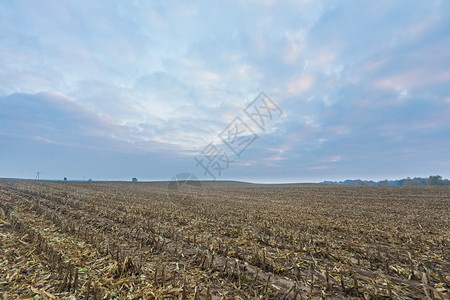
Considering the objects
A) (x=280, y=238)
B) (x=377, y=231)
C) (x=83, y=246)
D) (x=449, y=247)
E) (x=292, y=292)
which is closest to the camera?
(x=292, y=292)

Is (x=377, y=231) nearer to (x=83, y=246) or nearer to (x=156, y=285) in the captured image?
(x=156, y=285)

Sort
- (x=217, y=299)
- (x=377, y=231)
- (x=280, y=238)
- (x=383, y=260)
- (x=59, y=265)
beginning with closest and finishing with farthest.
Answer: (x=217, y=299) → (x=59, y=265) → (x=383, y=260) → (x=280, y=238) → (x=377, y=231)

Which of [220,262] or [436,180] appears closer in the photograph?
[220,262]

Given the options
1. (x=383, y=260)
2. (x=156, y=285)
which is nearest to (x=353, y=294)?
(x=383, y=260)

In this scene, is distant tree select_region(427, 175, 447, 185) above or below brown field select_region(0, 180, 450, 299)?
above

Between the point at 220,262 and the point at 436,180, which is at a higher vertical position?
the point at 436,180

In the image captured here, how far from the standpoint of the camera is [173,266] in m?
4.83

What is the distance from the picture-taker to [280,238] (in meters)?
7.25

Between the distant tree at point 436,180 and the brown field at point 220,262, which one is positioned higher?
the distant tree at point 436,180

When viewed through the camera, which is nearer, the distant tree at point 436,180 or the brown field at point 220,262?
the brown field at point 220,262

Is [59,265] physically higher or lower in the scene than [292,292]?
higher

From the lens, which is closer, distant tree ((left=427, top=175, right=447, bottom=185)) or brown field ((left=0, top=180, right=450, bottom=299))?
brown field ((left=0, top=180, right=450, bottom=299))

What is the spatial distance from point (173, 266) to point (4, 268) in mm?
3888

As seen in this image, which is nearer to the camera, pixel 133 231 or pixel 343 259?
pixel 343 259
